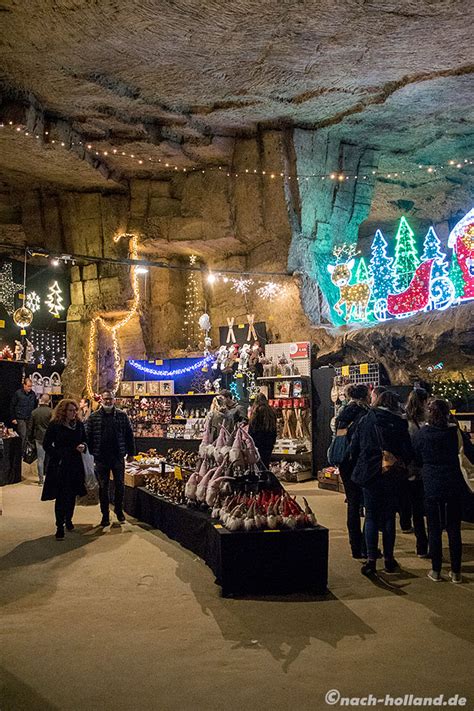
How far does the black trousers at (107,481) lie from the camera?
23.8ft

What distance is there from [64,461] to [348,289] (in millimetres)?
8704

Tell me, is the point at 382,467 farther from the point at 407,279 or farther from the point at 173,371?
the point at 407,279

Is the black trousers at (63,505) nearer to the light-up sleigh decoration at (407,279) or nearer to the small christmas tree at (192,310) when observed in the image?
the light-up sleigh decoration at (407,279)

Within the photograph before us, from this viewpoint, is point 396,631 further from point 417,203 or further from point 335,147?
point 417,203

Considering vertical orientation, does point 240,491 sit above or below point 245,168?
below

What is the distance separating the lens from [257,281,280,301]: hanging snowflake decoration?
531 inches

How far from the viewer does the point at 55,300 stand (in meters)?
15.7

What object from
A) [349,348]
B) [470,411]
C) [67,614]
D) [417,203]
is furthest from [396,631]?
[417,203]

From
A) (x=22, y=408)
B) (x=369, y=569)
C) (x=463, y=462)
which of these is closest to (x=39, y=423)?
(x=22, y=408)

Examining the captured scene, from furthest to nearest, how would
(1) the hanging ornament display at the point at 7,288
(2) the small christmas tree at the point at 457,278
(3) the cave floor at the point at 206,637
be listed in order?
1. (1) the hanging ornament display at the point at 7,288
2. (2) the small christmas tree at the point at 457,278
3. (3) the cave floor at the point at 206,637

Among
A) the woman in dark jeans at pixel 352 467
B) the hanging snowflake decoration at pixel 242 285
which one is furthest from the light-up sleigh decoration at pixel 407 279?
the woman in dark jeans at pixel 352 467

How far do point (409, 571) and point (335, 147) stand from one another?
10.6 meters

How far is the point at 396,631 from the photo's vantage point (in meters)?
3.81

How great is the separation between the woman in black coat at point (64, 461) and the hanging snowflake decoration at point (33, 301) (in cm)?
884
